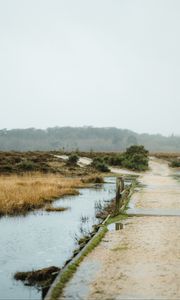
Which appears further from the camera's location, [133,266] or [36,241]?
[36,241]

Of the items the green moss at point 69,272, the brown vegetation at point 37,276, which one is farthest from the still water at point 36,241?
the green moss at point 69,272

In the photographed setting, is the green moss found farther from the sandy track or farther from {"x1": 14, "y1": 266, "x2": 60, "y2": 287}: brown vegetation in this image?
{"x1": 14, "y1": 266, "x2": 60, "y2": 287}: brown vegetation

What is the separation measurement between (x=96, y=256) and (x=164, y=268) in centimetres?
181

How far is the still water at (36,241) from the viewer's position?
31.0 feet

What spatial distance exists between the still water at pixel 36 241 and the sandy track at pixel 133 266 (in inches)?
42.1

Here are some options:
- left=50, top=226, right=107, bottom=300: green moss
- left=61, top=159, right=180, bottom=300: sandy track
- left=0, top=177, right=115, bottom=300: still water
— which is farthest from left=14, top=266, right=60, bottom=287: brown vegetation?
left=61, top=159, right=180, bottom=300: sandy track

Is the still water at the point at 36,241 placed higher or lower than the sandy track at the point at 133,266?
lower

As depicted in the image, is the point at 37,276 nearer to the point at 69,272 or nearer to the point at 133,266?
the point at 69,272

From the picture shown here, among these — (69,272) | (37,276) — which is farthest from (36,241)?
(69,272)

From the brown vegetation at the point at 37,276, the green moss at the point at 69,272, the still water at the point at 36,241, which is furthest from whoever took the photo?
the still water at the point at 36,241

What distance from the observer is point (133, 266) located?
9352 millimetres

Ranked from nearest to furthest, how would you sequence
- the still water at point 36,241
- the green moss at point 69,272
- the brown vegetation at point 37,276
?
the green moss at point 69,272
the brown vegetation at point 37,276
the still water at point 36,241

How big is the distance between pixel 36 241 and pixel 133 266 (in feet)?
16.5

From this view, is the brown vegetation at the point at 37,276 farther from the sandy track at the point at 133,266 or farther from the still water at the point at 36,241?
the sandy track at the point at 133,266
